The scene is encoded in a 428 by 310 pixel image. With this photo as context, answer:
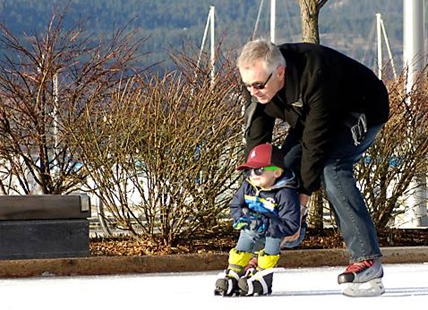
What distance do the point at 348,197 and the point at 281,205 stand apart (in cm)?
38

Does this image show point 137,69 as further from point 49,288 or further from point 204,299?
point 204,299

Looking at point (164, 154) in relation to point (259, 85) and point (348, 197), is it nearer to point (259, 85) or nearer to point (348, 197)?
point (348, 197)

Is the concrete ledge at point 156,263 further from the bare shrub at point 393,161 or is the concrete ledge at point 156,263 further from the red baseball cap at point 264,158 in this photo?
the red baseball cap at point 264,158

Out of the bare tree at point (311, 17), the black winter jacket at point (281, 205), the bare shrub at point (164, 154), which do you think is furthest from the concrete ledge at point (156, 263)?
the bare tree at point (311, 17)

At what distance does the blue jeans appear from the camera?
21.9 feet

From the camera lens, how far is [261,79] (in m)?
6.40

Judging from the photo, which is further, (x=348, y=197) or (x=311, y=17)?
(x=311, y=17)

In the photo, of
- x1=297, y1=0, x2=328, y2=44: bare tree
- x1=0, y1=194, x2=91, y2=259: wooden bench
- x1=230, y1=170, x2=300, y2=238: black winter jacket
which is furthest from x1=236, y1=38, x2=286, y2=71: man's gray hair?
x1=297, y1=0, x2=328, y2=44: bare tree

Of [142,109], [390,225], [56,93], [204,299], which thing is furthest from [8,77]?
[204,299]

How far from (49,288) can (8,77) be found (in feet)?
13.9

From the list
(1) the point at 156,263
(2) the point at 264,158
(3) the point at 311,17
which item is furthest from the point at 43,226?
(3) the point at 311,17

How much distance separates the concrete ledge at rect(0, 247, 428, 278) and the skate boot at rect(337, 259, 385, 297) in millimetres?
2167

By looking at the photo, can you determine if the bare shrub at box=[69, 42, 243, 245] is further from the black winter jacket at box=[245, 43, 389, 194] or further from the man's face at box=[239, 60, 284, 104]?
the man's face at box=[239, 60, 284, 104]

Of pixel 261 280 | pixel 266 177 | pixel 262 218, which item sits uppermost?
pixel 266 177
